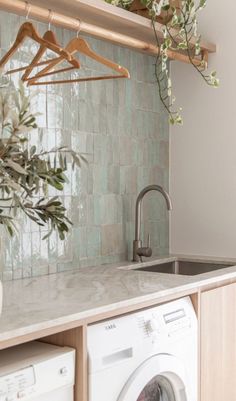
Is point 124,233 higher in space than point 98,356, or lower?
higher

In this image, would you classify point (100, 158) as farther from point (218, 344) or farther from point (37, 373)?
point (37, 373)

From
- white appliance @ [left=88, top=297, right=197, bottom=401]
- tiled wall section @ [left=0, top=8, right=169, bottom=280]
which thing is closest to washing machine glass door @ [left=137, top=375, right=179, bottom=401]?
white appliance @ [left=88, top=297, right=197, bottom=401]

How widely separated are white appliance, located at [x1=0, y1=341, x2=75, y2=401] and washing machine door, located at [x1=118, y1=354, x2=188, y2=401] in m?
0.28

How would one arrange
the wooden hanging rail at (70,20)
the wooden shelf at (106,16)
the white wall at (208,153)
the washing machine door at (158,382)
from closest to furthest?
the washing machine door at (158,382) → the wooden hanging rail at (70,20) → the wooden shelf at (106,16) → the white wall at (208,153)

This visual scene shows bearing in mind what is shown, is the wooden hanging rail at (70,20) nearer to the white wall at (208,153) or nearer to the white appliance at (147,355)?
the white wall at (208,153)

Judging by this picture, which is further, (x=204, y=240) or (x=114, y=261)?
(x=204, y=240)

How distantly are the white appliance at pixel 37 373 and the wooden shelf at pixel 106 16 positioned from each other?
1.33 metres

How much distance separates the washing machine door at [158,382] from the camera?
2.01m

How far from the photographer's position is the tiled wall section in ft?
8.25

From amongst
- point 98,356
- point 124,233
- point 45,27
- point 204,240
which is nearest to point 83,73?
point 45,27

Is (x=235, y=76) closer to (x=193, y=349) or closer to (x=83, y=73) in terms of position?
(x=83, y=73)

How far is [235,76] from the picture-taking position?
3.13 metres

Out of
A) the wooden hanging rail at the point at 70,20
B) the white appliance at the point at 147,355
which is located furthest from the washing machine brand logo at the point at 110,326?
the wooden hanging rail at the point at 70,20

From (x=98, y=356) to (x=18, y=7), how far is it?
4.20 ft
